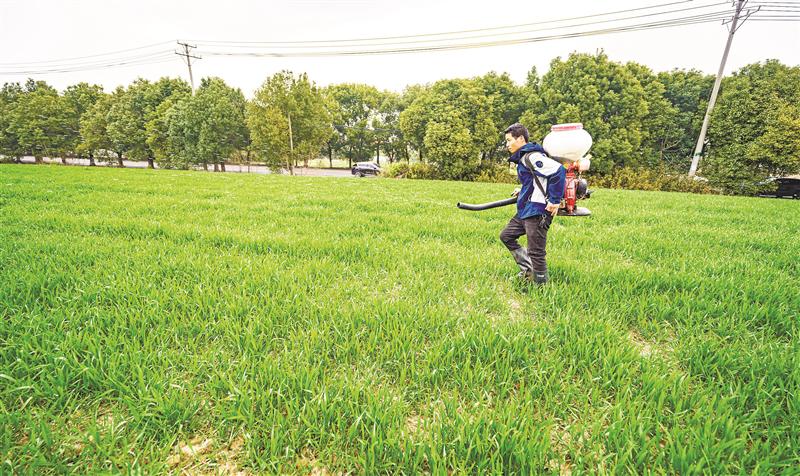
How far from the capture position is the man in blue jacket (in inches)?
118

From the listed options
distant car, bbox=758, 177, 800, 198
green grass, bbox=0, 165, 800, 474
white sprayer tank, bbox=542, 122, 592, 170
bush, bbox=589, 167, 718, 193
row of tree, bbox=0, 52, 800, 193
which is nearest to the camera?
green grass, bbox=0, 165, 800, 474

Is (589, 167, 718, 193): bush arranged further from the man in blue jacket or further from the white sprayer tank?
the white sprayer tank

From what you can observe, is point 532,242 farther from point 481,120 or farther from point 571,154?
point 481,120

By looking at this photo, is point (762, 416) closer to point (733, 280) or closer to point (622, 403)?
point (622, 403)

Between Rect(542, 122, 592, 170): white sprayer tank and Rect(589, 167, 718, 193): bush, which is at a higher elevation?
Rect(542, 122, 592, 170): white sprayer tank

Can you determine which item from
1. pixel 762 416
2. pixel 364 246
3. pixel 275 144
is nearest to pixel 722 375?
pixel 762 416

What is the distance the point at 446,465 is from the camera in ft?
4.75

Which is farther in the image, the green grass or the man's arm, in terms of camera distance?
the man's arm

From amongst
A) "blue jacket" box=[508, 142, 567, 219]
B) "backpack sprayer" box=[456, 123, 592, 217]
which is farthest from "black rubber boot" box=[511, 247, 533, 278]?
"backpack sprayer" box=[456, 123, 592, 217]

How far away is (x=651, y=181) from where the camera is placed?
23.9 m

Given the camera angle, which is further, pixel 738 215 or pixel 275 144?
pixel 275 144

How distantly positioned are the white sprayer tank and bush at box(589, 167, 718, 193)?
2621cm

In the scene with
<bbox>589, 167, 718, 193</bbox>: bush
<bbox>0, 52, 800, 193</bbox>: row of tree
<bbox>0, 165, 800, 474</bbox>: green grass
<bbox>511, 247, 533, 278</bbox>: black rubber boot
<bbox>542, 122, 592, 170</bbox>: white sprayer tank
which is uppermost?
<bbox>0, 52, 800, 193</bbox>: row of tree

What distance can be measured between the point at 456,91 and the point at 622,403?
35.3 m
